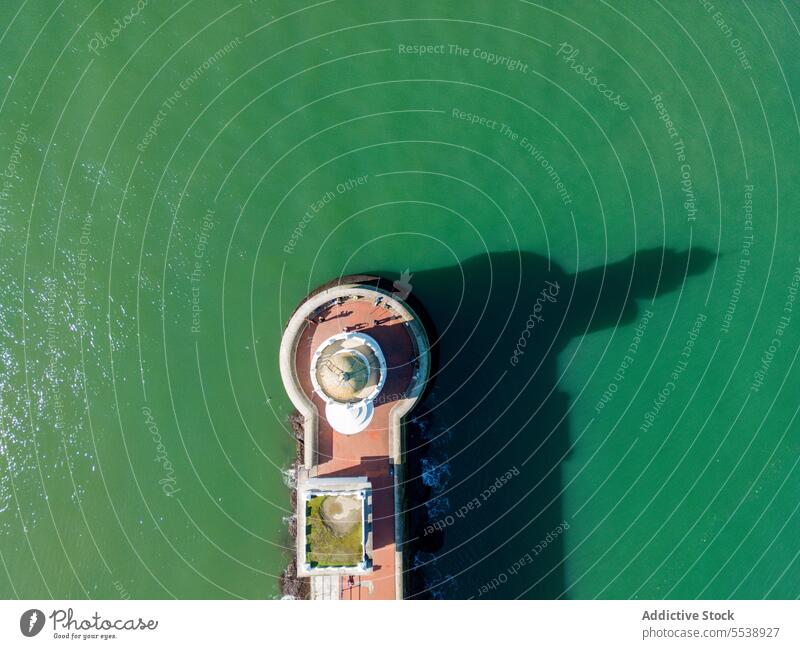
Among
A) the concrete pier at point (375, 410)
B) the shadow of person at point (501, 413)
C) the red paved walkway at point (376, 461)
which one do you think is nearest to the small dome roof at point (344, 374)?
the concrete pier at point (375, 410)

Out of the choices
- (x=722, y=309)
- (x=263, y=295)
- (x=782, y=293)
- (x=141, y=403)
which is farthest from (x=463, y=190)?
(x=141, y=403)

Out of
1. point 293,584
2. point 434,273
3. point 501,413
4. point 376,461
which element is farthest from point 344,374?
point 293,584

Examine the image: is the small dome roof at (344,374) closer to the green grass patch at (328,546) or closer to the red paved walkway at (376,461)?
the red paved walkway at (376,461)

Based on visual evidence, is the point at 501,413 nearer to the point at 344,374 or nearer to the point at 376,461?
the point at 376,461

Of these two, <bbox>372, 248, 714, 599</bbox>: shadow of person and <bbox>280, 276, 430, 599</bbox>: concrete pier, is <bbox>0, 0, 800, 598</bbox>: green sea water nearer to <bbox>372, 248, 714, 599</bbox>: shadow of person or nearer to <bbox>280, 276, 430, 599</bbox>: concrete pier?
<bbox>372, 248, 714, 599</bbox>: shadow of person

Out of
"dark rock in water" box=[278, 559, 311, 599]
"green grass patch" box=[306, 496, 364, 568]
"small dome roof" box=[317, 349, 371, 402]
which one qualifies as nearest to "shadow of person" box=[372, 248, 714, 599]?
"green grass patch" box=[306, 496, 364, 568]

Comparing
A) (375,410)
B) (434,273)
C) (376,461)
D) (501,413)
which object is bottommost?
(376,461)
